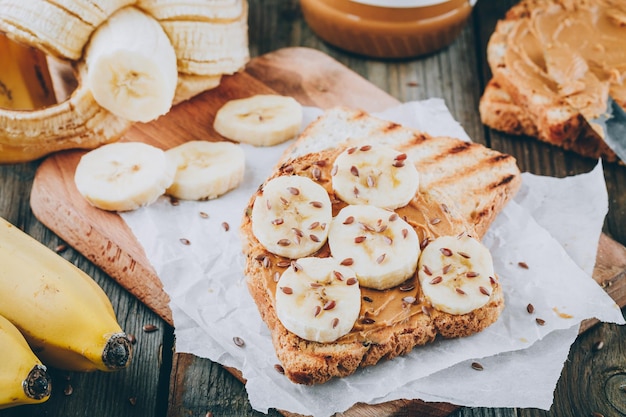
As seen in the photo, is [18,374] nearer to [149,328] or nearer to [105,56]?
[149,328]

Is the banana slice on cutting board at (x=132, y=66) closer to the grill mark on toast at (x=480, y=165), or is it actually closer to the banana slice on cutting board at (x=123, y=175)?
the banana slice on cutting board at (x=123, y=175)

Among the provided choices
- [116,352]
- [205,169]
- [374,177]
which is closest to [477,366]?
[374,177]

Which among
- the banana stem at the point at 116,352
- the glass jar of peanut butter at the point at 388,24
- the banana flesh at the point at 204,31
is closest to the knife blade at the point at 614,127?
the glass jar of peanut butter at the point at 388,24

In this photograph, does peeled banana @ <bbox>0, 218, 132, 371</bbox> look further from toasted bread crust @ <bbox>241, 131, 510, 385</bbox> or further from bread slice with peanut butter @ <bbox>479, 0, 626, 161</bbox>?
bread slice with peanut butter @ <bbox>479, 0, 626, 161</bbox>

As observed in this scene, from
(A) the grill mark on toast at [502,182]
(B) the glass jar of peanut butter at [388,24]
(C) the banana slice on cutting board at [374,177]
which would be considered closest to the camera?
(C) the banana slice on cutting board at [374,177]

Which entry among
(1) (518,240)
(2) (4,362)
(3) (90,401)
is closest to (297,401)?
(3) (90,401)

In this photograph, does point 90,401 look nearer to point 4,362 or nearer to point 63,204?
point 4,362

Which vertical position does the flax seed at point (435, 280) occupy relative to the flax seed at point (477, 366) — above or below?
above
